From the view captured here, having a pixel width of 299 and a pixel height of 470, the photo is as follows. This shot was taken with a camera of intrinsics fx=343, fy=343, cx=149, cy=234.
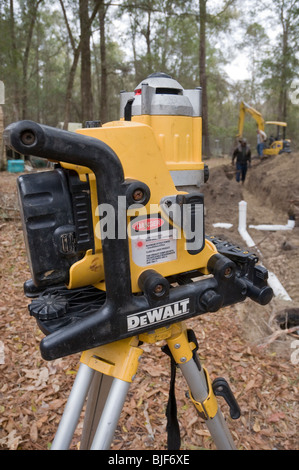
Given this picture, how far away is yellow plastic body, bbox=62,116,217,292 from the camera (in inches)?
43.2

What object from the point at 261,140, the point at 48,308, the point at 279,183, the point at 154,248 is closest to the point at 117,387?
the point at 48,308

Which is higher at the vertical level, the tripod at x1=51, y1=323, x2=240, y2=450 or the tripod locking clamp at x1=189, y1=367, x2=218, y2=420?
the tripod at x1=51, y1=323, x2=240, y2=450

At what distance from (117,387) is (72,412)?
0.60 feet

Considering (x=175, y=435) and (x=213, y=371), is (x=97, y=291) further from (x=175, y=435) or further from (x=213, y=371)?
(x=213, y=371)

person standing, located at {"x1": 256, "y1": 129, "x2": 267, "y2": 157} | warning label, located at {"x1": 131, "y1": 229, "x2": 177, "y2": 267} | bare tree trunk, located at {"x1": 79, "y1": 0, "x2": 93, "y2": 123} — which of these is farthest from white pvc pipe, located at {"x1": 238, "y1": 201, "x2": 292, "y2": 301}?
person standing, located at {"x1": 256, "y1": 129, "x2": 267, "y2": 157}

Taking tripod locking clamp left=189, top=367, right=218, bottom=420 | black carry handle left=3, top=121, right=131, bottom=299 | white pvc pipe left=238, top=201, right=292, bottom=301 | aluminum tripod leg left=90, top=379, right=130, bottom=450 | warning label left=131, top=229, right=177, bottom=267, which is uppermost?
black carry handle left=3, top=121, right=131, bottom=299

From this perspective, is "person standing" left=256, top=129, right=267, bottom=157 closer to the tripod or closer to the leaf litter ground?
the leaf litter ground

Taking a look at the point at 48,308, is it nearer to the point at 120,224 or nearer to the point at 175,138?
the point at 120,224

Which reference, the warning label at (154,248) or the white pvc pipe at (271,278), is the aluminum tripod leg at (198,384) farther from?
the white pvc pipe at (271,278)

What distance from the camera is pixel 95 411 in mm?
1623

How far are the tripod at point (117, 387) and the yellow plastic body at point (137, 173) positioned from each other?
10.6 inches

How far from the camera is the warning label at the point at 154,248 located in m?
1.18

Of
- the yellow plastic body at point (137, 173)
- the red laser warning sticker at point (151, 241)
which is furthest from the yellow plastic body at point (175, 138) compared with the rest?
the red laser warning sticker at point (151, 241)

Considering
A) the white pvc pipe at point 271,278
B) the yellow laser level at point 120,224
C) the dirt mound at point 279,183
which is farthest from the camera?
the dirt mound at point 279,183
